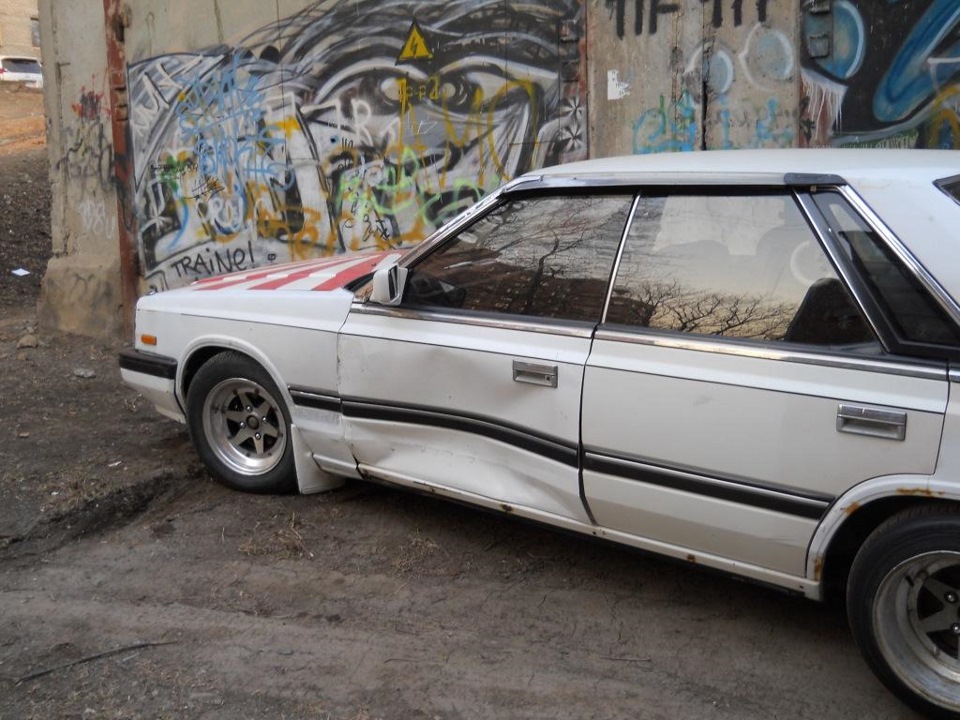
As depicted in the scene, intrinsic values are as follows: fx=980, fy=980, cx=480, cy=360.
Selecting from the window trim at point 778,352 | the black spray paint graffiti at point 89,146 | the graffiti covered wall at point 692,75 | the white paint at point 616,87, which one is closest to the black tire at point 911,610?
the window trim at point 778,352

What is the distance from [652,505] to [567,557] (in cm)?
91

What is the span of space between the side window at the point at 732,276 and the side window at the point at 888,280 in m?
0.08

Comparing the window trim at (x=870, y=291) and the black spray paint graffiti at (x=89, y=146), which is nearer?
the window trim at (x=870, y=291)

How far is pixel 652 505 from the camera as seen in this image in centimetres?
324

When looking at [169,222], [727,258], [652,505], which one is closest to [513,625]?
[652,505]

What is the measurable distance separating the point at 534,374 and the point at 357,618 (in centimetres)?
112

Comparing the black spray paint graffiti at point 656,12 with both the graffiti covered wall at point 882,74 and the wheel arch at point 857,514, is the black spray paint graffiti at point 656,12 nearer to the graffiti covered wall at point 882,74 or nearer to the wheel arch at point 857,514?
the graffiti covered wall at point 882,74

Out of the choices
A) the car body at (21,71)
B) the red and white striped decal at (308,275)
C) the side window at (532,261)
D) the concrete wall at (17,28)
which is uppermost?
the concrete wall at (17,28)

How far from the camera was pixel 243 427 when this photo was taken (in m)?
4.76

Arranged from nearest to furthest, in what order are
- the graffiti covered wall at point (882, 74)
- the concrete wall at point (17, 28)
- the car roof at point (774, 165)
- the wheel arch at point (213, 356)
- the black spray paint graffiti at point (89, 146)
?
the car roof at point (774, 165)
the wheel arch at point (213, 356)
the graffiti covered wall at point (882, 74)
the black spray paint graffiti at point (89, 146)
the concrete wall at point (17, 28)

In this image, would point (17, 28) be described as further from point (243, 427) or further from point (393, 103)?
point (243, 427)

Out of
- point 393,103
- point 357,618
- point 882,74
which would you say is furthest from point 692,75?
point 357,618

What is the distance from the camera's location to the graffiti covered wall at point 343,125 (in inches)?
276

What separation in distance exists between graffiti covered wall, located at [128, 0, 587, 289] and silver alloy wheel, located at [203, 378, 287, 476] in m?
3.18
